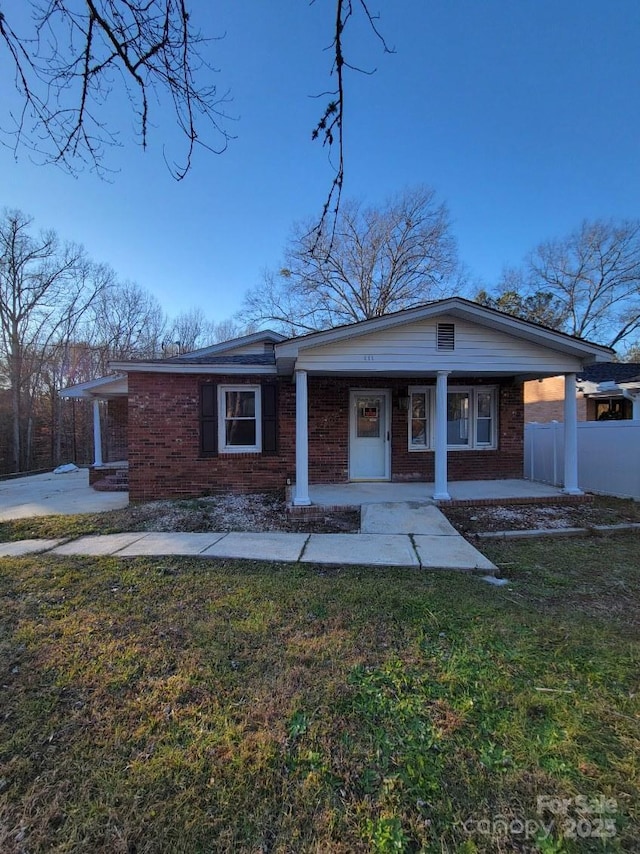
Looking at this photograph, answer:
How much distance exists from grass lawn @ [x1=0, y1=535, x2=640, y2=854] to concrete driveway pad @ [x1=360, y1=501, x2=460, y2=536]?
6.22 feet

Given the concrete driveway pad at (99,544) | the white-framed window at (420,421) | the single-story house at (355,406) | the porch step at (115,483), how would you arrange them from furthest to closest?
the porch step at (115,483) < the white-framed window at (420,421) < the single-story house at (355,406) < the concrete driveway pad at (99,544)

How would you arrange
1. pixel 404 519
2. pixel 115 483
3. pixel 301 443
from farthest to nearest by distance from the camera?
pixel 115 483 < pixel 301 443 < pixel 404 519

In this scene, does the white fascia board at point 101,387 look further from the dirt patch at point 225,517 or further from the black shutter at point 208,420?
the dirt patch at point 225,517

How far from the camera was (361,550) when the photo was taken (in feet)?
15.9

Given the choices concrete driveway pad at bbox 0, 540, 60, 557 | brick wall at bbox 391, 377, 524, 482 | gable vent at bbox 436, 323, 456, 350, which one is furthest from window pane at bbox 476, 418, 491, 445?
concrete driveway pad at bbox 0, 540, 60, 557

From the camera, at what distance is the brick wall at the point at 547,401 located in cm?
1608

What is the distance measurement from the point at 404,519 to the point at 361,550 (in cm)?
144

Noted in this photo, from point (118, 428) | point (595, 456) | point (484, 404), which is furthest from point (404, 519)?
point (118, 428)

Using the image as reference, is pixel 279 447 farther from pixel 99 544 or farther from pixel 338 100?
pixel 338 100

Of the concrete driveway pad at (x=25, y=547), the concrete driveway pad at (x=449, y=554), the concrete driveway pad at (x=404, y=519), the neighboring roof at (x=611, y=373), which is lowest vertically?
the concrete driveway pad at (x=25, y=547)

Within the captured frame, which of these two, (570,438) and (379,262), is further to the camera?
(379,262)

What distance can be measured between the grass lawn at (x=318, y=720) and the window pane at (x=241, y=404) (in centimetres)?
498

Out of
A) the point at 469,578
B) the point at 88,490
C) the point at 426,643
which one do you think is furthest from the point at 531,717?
the point at 88,490

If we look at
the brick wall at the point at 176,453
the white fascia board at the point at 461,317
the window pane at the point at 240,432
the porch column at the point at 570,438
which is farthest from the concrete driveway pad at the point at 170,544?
the porch column at the point at 570,438
